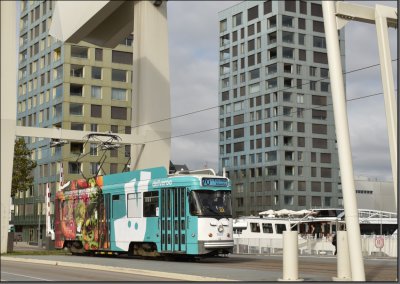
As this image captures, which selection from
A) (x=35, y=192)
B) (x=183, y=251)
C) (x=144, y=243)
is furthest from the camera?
(x=35, y=192)

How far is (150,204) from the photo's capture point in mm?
26672

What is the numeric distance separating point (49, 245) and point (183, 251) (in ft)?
60.7

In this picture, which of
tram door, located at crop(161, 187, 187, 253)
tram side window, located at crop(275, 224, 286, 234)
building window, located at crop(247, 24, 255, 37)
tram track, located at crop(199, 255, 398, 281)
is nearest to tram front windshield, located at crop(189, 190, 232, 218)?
tram door, located at crop(161, 187, 187, 253)

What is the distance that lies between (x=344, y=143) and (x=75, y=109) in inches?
2952

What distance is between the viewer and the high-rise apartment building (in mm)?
101062

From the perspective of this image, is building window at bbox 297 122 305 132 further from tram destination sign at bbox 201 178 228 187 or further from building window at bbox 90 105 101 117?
tram destination sign at bbox 201 178 228 187

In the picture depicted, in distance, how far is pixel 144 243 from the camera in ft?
89.4

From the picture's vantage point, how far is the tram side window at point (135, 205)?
27317mm

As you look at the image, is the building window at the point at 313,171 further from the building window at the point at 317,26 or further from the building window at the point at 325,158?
the building window at the point at 317,26

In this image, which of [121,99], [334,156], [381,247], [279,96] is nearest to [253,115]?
[279,96]

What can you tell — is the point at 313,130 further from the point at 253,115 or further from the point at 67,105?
the point at 67,105

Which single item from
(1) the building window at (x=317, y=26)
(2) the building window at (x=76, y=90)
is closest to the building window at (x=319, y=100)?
(1) the building window at (x=317, y=26)

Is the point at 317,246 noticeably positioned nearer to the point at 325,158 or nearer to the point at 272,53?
the point at 325,158

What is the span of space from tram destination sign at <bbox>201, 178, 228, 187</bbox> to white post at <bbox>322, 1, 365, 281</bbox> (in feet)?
35.5
